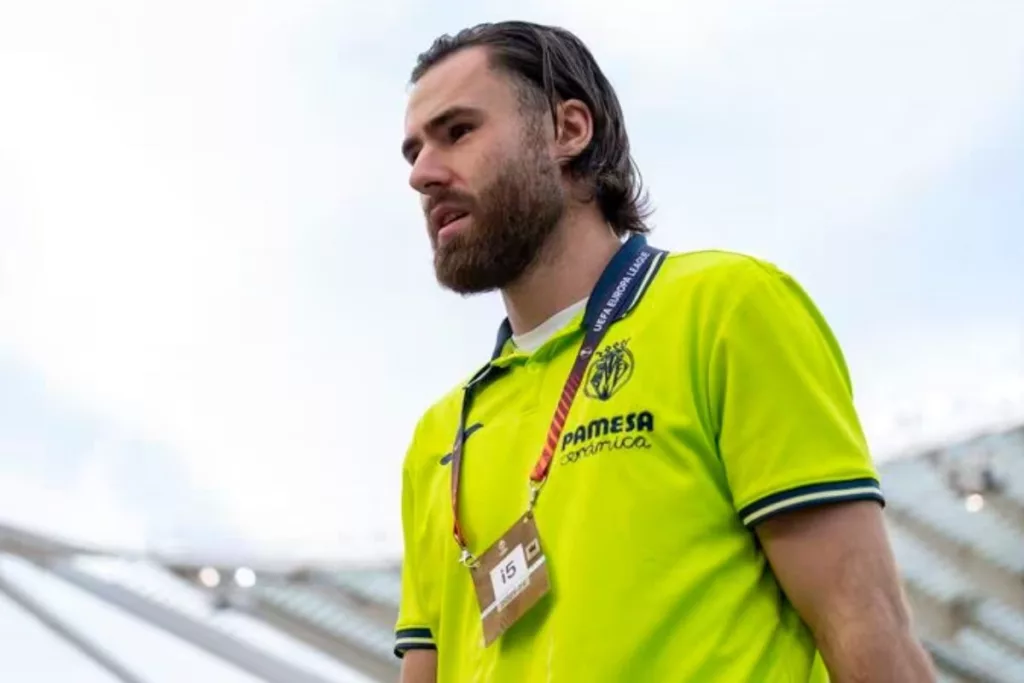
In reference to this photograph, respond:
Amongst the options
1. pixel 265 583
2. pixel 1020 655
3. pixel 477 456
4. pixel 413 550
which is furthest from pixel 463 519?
pixel 1020 655

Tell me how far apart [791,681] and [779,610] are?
10 cm

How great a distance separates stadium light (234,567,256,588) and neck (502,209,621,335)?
17.4 metres

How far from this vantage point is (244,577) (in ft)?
63.5

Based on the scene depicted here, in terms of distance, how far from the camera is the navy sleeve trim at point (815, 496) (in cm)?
184

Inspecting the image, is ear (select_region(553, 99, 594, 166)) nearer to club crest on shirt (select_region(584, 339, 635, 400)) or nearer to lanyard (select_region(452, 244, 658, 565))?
lanyard (select_region(452, 244, 658, 565))

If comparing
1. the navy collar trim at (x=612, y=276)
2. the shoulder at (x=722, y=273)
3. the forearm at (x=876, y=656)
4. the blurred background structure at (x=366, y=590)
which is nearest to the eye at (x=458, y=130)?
the navy collar trim at (x=612, y=276)

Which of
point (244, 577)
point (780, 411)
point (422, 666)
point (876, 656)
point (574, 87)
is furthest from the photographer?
point (244, 577)

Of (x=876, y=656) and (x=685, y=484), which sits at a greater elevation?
(x=685, y=484)

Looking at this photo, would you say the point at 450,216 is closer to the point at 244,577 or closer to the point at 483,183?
the point at 483,183

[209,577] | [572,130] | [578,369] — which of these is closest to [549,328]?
[578,369]

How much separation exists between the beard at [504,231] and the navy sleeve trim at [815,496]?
0.65m

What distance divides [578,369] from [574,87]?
0.69 m

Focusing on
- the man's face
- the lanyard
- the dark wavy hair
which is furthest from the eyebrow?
the lanyard

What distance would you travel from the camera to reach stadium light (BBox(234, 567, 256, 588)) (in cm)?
1923
